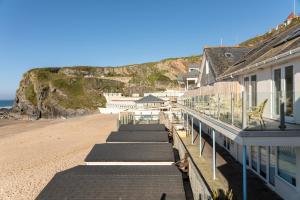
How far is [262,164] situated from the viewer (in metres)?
10.7

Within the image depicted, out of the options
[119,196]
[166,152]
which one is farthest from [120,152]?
[119,196]

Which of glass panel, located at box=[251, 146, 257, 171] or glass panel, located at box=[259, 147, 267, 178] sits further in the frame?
glass panel, located at box=[251, 146, 257, 171]

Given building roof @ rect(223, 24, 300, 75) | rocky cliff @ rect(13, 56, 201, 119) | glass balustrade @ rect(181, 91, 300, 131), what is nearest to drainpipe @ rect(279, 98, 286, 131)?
glass balustrade @ rect(181, 91, 300, 131)

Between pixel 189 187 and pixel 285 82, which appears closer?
pixel 285 82

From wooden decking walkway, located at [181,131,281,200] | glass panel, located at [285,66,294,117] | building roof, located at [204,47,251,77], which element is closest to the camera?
glass panel, located at [285,66,294,117]

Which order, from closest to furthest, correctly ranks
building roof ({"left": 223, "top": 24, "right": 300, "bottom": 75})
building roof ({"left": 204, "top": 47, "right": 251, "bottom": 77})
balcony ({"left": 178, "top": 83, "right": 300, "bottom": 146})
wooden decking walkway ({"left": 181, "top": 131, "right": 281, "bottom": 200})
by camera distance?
balcony ({"left": 178, "top": 83, "right": 300, "bottom": 146})
wooden decking walkway ({"left": 181, "top": 131, "right": 281, "bottom": 200})
building roof ({"left": 223, "top": 24, "right": 300, "bottom": 75})
building roof ({"left": 204, "top": 47, "right": 251, "bottom": 77})

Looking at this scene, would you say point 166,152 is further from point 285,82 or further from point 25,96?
point 25,96

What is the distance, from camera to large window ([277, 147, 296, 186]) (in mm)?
8219

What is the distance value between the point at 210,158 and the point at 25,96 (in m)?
65.1

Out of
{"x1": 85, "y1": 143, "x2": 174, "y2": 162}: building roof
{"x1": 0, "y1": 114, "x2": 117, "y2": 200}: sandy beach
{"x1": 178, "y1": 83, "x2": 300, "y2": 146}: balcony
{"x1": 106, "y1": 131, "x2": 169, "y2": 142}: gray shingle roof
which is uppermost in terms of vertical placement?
{"x1": 178, "y1": 83, "x2": 300, "y2": 146}: balcony

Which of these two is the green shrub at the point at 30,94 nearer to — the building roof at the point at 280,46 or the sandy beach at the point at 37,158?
the sandy beach at the point at 37,158

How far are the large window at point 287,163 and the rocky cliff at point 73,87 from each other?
55081 millimetres

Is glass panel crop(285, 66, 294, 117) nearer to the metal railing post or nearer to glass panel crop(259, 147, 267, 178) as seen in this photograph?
the metal railing post

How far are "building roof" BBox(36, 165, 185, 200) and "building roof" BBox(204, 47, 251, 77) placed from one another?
398 inches
